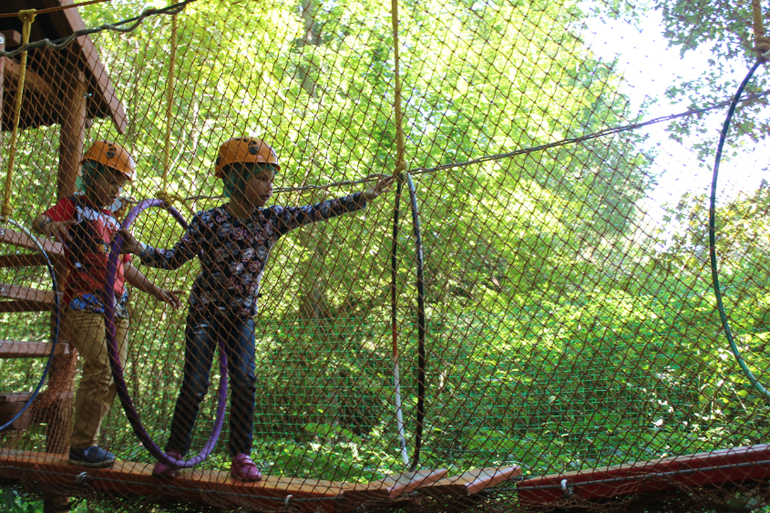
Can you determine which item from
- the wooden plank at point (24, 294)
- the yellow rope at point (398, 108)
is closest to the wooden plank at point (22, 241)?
the wooden plank at point (24, 294)

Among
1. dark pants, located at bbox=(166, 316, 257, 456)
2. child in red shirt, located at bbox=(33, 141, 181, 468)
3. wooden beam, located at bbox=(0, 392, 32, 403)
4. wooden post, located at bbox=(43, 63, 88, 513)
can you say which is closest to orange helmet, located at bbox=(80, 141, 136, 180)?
child in red shirt, located at bbox=(33, 141, 181, 468)

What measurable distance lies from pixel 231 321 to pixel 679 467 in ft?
4.72

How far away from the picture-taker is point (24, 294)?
8.02 ft

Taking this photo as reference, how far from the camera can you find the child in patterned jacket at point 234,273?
197 centimetres

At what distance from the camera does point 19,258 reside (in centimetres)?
262

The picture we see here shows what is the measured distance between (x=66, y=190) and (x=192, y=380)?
1.44m

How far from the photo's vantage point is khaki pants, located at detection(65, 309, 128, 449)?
207cm

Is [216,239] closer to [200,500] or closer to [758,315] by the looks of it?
[200,500]

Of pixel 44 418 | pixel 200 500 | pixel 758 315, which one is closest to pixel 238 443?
pixel 200 500

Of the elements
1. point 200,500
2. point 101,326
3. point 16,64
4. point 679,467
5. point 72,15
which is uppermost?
point 72,15

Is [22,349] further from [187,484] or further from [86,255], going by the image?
[187,484]

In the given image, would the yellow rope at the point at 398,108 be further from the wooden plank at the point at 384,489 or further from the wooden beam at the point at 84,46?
the wooden beam at the point at 84,46

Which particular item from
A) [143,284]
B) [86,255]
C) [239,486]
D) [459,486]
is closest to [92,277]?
[86,255]

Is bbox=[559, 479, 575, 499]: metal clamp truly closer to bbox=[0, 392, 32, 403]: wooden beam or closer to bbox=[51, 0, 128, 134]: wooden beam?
bbox=[51, 0, 128, 134]: wooden beam
